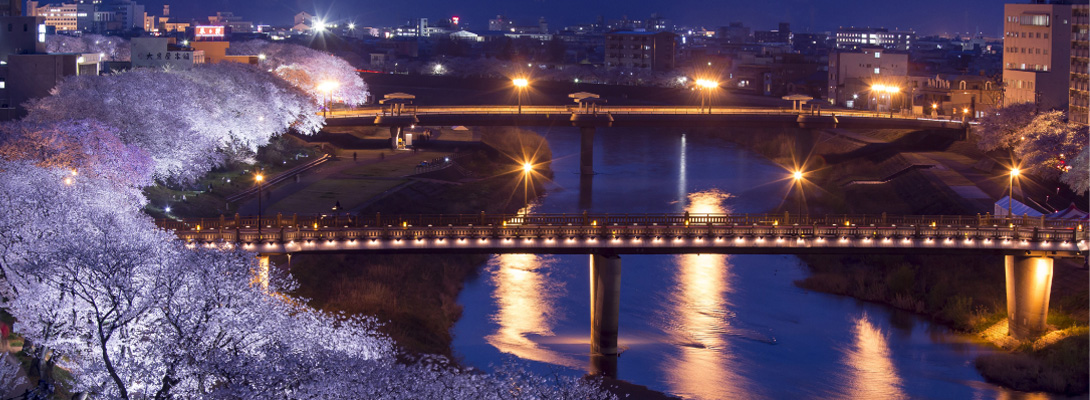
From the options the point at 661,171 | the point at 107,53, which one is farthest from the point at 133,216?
the point at 107,53

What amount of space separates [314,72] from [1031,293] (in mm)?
A: 51422

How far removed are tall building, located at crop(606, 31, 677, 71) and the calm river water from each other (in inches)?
3891

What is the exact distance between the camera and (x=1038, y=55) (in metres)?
65.1

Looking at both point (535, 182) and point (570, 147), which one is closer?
point (535, 182)

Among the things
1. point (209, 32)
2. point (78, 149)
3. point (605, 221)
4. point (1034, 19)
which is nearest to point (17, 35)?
point (78, 149)

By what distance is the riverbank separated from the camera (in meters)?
28.8

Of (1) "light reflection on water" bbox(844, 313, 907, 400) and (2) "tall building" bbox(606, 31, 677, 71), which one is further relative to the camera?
(2) "tall building" bbox(606, 31, 677, 71)

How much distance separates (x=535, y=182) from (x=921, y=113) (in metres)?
24.9

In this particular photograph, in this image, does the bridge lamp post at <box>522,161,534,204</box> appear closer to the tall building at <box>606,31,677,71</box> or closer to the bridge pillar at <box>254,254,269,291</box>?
the bridge pillar at <box>254,254,269,291</box>

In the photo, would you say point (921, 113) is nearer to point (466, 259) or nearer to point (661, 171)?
point (661, 171)

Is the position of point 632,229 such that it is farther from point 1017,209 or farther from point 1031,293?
point 1017,209

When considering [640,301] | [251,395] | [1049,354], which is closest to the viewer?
[251,395]

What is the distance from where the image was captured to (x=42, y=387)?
20531 millimetres

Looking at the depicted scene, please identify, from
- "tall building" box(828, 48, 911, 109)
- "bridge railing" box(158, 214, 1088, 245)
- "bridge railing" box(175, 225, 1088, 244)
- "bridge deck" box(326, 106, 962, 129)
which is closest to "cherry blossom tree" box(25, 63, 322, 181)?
"bridge deck" box(326, 106, 962, 129)
